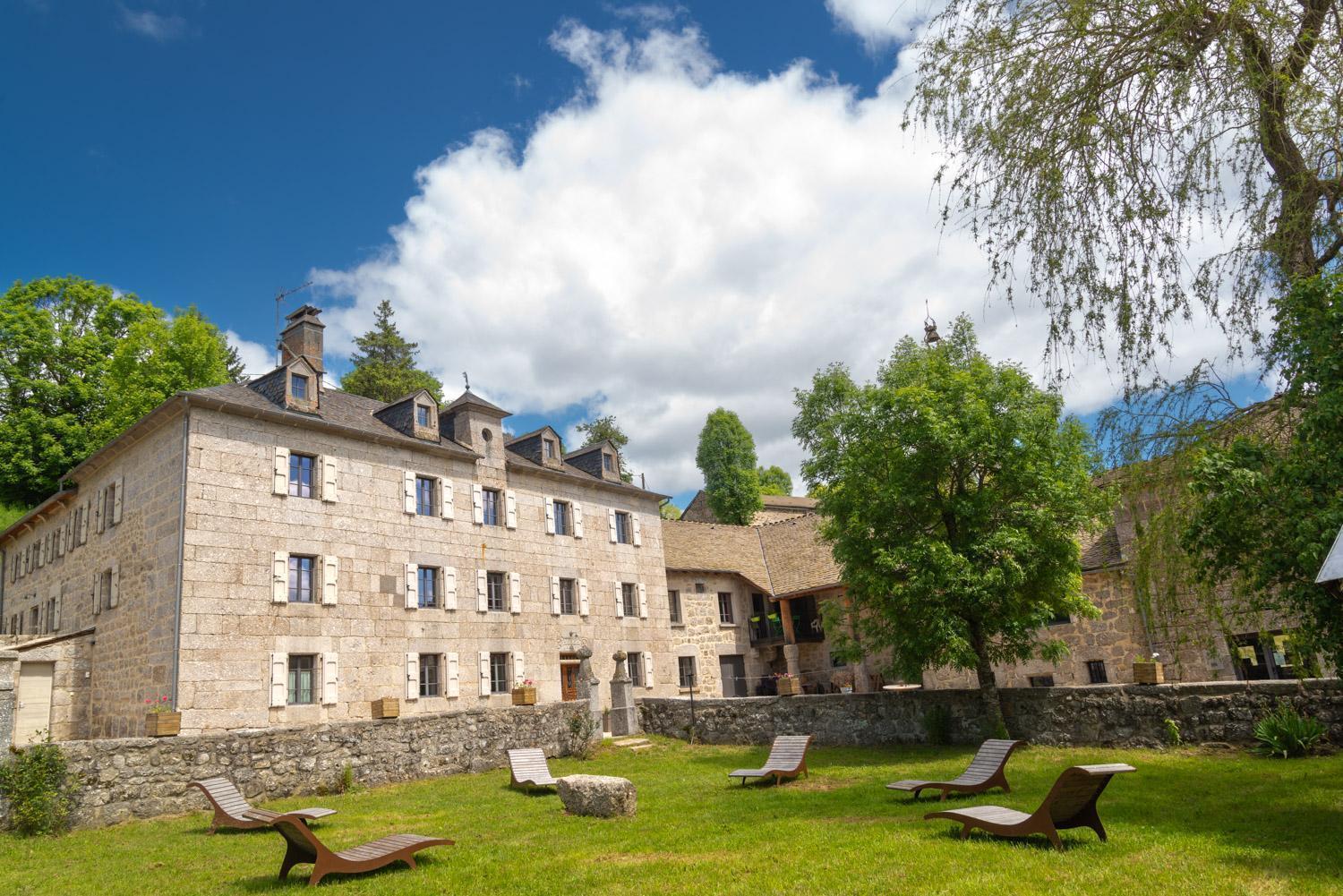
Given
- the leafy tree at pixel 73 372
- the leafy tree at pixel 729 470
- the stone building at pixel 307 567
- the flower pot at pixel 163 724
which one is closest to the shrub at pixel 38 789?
the flower pot at pixel 163 724

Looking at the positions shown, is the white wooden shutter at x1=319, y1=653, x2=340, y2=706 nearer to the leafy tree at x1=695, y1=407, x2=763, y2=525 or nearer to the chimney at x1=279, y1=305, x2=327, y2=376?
the chimney at x1=279, y1=305, x2=327, y2=376

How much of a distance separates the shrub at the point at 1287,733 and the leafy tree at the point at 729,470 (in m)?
29.7

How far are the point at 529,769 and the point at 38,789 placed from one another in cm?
655

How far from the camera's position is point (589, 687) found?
2041 centimetres

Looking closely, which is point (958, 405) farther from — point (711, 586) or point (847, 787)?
point (711, 586)

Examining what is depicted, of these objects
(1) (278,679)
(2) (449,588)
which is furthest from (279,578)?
(2) (449,588)

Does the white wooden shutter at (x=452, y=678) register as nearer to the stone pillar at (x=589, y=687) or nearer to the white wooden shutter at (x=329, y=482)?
the stone pillar at (x=589, y=687)

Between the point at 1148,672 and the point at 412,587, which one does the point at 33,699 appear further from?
the point at 1148,672

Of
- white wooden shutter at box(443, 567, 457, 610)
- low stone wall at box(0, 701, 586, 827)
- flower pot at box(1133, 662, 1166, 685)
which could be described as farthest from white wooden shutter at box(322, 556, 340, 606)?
flower pot at box(1133, 662, 1166, 685)

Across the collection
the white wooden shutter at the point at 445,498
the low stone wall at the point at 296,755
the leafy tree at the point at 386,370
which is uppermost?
the leafy tree at the point at 386,370

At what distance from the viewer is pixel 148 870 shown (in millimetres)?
8992

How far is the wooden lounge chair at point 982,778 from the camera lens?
34.4ft

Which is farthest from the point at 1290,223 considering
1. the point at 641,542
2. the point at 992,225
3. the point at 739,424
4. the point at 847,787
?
the point at 739,424

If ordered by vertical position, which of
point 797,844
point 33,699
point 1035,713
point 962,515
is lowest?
point 797,844
